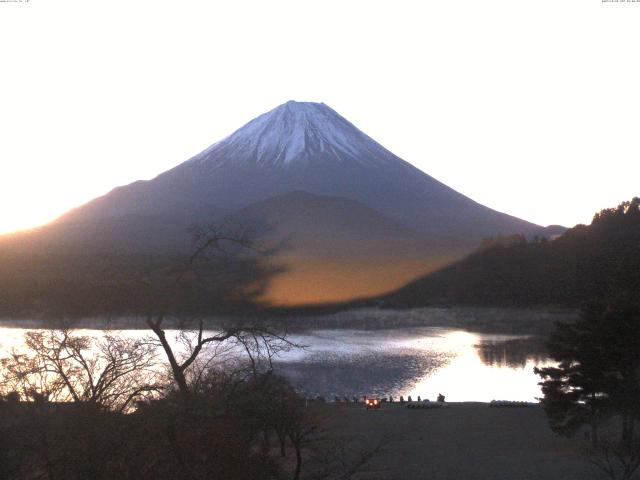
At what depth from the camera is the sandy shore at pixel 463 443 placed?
26.1 feet

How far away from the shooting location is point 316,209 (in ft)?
101

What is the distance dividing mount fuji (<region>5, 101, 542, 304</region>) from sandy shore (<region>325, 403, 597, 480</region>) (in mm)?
2547

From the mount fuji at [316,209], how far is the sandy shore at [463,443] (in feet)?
8.36

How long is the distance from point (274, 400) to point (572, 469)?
13.1ft

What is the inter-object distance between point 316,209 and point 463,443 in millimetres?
21644

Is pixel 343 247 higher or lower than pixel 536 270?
higher

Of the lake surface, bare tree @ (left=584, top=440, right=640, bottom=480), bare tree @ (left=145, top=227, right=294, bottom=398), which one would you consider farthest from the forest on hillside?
bare tree @ (left=145, top=227, right=294, bottom=398)

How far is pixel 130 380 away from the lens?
464 cm

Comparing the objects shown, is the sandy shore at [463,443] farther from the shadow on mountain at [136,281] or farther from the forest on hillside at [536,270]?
the forest on hillside at [536,270]

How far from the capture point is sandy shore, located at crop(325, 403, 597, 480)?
7.96 metres

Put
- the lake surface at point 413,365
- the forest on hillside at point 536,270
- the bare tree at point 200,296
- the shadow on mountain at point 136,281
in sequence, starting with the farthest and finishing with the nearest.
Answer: the forest on hillside at point 536,270
the lake surface at point 413,365
the shadow on mountain at point 136,281
the bare tree at point 200,296

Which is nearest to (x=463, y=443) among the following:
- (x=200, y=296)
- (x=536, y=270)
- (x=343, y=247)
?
(x=200, y=296)

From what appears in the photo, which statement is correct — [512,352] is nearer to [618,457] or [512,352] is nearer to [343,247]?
[343,247]

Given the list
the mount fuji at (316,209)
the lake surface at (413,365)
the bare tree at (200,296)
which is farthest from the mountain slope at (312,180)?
the bare tree at (200,296)
